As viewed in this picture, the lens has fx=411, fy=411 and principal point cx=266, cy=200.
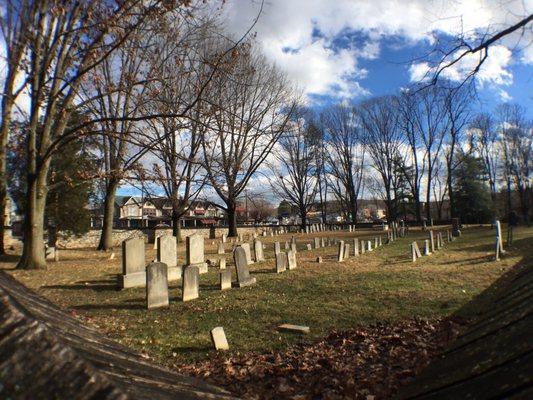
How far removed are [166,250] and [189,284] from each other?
10.9ft

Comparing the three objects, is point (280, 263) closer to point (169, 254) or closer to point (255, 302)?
point (169, 254)

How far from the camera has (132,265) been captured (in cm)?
1241

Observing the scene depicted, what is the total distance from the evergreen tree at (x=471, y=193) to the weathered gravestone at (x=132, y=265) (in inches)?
1799

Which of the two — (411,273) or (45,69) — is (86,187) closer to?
(45,69)

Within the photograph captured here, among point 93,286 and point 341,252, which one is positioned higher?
point 341,252

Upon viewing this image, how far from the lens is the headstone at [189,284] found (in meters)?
10.4

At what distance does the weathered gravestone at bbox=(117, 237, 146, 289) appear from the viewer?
12070 millimetres

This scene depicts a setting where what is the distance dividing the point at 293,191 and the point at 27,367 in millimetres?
59398

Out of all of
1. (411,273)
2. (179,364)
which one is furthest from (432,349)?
(411,273)

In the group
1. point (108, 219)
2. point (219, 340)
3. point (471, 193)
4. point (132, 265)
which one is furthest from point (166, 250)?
point (471, 193)

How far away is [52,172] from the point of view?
2297 centimetres

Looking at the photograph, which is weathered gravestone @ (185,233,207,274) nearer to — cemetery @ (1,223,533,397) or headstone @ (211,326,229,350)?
cemetery @ (1,223,533,397)

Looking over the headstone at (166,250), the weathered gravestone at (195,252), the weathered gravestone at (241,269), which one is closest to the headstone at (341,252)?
the weathered gravestone at (195,252)

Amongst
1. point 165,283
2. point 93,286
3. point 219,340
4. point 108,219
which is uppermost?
point 108,219
